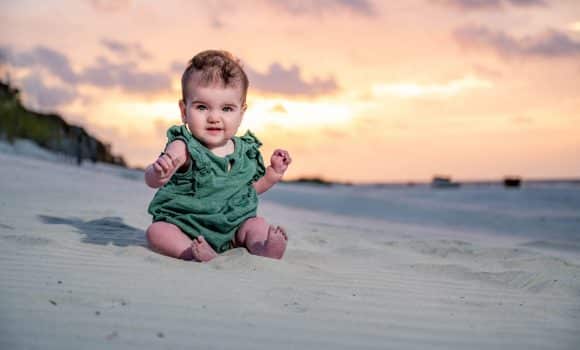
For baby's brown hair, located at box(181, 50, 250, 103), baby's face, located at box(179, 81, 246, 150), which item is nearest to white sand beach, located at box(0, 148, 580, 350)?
baby's face, located at box(179, 81, 246, 150)

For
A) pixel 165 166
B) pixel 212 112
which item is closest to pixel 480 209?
pixel 212 112

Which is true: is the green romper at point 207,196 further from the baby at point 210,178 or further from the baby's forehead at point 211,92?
the baby's forehead at point 211,92

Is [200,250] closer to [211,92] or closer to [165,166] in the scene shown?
[165,166]

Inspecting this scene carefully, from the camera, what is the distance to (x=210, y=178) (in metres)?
3.87

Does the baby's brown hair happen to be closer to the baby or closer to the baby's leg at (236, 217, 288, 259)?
the baby

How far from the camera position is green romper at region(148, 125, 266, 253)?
3844 millimetres

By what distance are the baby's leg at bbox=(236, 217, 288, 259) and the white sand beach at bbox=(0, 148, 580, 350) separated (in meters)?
0.13

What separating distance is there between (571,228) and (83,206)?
7273 mm

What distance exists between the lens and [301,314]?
8.59 ft

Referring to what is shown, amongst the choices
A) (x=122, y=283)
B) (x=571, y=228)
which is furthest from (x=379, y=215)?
(x=122, y=283)

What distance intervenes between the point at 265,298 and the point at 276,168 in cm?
146

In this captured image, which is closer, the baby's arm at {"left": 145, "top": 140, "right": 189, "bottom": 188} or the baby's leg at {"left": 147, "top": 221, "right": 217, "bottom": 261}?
the baby's arm at {"left": 145, "top": 140, "right": 189, "bottom": 188}

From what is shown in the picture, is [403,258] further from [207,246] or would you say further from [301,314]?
[301,314]

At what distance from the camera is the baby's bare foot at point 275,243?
3699 mm
